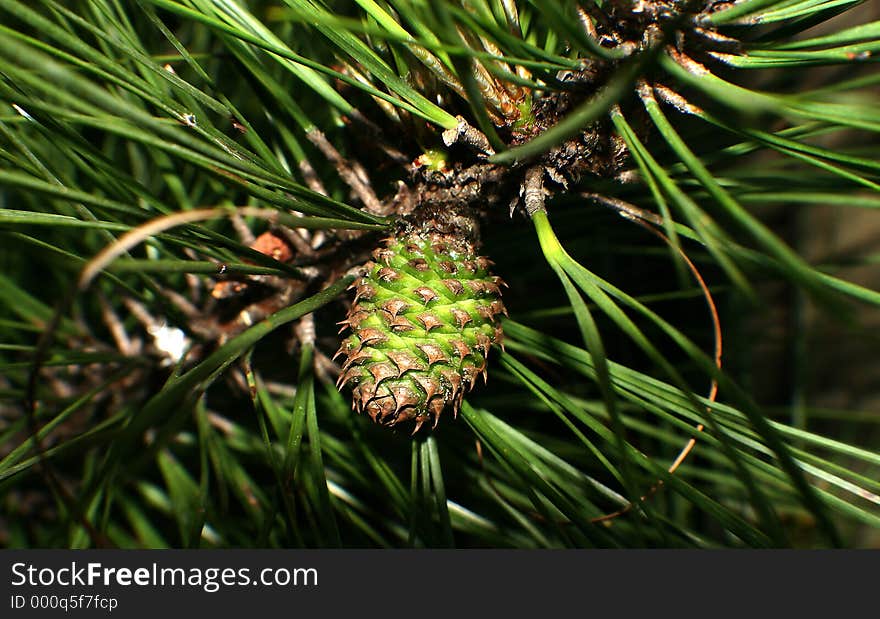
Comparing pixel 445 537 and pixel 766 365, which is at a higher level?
pixel 766 365

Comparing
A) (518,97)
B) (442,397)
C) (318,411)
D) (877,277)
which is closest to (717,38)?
Result: (518,97)

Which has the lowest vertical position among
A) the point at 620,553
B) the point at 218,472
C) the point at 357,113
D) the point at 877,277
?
the point at 620,553

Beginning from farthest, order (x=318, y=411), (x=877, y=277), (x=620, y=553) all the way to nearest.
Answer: (x=877, y=277)
(x=318, y=411)
(x=620, y=553)

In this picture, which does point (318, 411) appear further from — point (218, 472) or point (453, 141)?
point (453, 141)

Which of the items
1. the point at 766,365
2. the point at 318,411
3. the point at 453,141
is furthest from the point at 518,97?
the point at 766,365

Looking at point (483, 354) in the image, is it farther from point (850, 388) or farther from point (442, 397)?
point (850, 388)

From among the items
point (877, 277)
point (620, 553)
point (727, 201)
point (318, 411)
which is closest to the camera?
point (727, 201)

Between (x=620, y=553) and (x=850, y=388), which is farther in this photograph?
(x=850, y=388)
